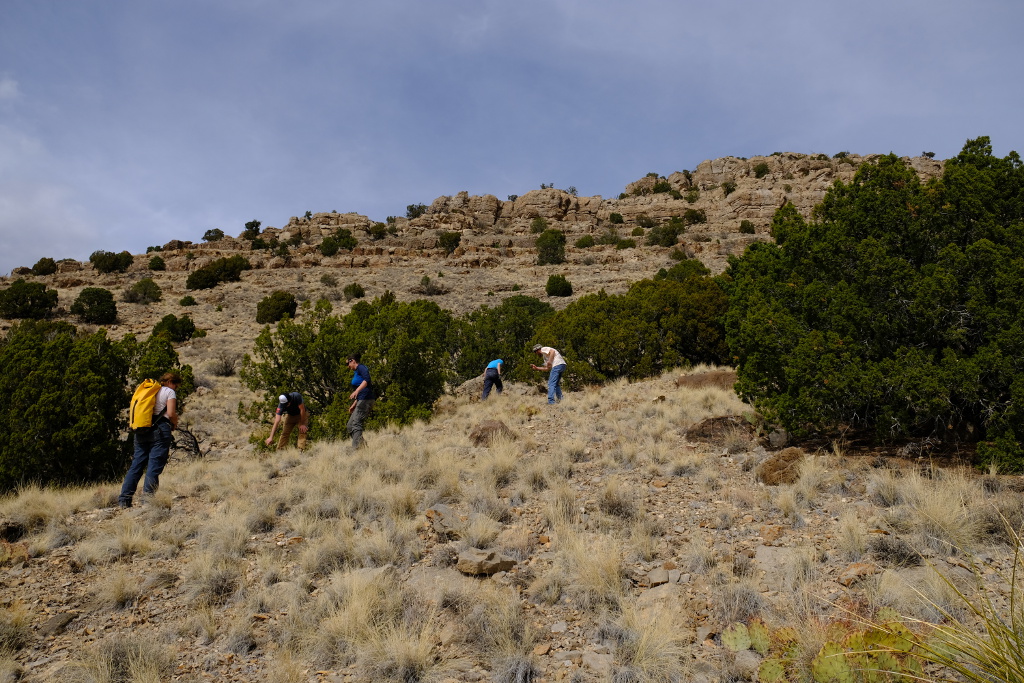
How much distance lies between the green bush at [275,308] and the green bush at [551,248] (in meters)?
20.0

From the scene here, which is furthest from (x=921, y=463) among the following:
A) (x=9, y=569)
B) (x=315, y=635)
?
(x=9, y=569)

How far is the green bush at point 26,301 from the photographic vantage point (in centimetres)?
2703

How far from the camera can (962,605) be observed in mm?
3434

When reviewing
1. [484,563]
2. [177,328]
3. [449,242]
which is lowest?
[484,563]

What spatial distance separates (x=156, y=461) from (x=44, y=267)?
4639cm

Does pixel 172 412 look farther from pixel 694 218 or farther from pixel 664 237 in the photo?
pixel 694 218

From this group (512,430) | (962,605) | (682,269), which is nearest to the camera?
(962,605)

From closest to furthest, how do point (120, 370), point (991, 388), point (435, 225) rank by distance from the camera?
point (991, 388) → point (120, 370) → point (435, 225)

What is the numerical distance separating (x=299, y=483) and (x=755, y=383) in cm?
630

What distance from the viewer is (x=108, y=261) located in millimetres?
42875

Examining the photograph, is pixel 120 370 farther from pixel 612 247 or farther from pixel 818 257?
pixel 612 247

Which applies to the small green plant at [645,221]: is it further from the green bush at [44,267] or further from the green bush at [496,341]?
the green bush at [44,267]

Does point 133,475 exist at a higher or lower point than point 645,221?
lower

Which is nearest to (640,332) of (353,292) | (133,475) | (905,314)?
(905,314)
